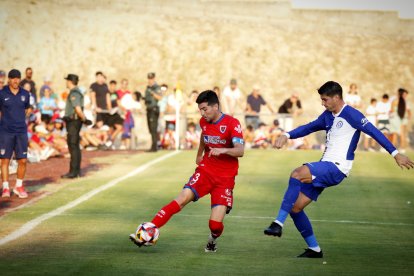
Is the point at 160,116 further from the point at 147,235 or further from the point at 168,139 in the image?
the point at 147,235

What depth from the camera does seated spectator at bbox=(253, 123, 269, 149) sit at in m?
31.5

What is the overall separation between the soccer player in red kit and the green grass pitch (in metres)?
0.48

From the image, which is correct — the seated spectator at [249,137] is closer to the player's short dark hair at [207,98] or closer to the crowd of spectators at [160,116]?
the crowd of spectators at [160,116]

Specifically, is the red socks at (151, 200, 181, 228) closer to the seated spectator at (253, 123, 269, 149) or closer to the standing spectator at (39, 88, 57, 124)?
the standing spectator at (39, 88, 57, 124)

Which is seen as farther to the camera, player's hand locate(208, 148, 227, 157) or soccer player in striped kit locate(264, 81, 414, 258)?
soccer player in striped kit locate(264, 81, 414, 258)

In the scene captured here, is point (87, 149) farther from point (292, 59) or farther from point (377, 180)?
point (292, 59)

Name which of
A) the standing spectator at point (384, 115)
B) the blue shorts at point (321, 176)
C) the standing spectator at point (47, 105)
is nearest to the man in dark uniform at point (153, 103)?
the standing spectator at point (47, 105)

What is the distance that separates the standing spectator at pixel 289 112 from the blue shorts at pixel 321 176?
21.8m

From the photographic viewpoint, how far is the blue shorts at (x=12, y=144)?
16547mm

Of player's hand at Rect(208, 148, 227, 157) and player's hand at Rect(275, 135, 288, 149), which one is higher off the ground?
player's hand at Rect(275, 135, 288, 149)

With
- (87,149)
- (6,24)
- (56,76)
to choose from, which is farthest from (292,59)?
(87,149)

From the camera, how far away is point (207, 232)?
13070mm

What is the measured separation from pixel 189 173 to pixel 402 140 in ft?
42.9

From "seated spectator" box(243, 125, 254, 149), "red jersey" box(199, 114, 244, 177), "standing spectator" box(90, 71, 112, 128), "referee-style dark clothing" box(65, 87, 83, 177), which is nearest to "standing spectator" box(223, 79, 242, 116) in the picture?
"seated spectator" box(243, 125, 254, 149)
